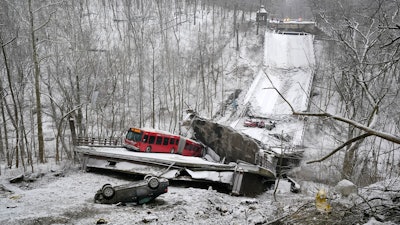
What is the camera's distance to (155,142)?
19.3 metres

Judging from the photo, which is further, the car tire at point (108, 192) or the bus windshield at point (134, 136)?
the bus windshield at point (134, 136)

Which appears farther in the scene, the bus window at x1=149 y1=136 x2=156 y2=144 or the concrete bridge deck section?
the concrete bridge deck section

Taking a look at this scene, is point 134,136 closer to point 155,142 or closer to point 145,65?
point 155,142

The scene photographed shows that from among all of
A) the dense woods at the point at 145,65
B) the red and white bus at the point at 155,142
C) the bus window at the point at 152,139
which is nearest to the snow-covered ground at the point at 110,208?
the red and white bus at the point at 155,142

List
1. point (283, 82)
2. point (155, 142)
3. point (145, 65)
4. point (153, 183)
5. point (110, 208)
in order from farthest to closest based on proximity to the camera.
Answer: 1. point (145, 65)
2. point (283, 82)
3. point (155, 142)
4. point (153, 183)
5. point (110, 208)

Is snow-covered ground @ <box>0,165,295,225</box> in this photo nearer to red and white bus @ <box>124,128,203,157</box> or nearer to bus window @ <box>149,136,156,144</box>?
red and white bus @ <box>124,128,203,157</box>

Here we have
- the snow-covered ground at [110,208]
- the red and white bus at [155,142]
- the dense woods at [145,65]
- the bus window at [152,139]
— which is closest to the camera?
the snow-covered ground at [110,208]

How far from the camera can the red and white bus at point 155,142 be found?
1864 cm

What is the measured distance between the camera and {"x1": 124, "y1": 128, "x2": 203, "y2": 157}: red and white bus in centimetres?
1864

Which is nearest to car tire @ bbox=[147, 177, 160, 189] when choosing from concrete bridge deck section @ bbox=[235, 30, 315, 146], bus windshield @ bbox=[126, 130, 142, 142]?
bus windshield @ bbox=[126, 130, 142, 142]

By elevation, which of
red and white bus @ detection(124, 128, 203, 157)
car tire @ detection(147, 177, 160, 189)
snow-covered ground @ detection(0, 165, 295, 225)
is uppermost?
car tire @ detection(147, 177, 160, 189)

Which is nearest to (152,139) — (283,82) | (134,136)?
(134,136)

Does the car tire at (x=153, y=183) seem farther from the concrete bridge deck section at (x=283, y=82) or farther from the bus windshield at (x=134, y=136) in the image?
the concrete bridge deck section at (x=283, y=82)

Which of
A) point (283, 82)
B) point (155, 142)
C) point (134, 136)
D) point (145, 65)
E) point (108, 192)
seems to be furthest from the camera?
point (145, 65)
